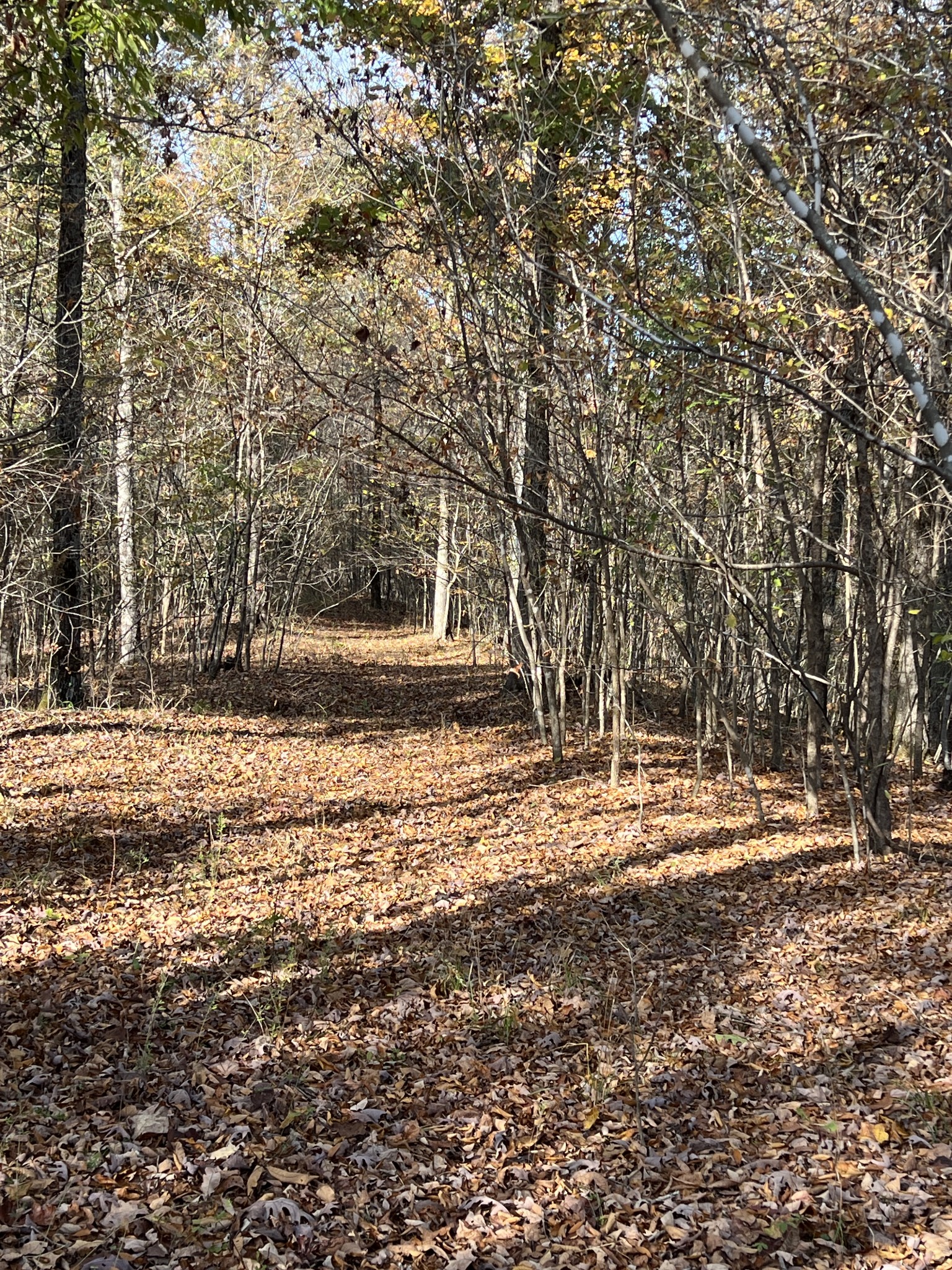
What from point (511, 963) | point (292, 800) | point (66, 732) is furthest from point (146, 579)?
point (511, 963)

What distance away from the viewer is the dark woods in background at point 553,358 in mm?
5414

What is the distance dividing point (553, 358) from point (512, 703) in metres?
6.79

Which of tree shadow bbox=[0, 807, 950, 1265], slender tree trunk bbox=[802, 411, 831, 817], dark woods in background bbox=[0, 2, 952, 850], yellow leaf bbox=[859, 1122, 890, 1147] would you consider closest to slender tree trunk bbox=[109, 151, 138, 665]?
dark woods in background bbox=[0, 2, 952, 850]

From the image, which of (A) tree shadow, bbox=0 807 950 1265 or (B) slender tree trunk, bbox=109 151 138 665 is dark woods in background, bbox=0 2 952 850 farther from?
(A) tree shadow, bbox=0 807 950 1265

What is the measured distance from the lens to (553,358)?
21.0 feet

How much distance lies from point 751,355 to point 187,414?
30.9ft

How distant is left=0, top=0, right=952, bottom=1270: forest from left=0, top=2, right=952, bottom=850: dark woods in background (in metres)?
0.10

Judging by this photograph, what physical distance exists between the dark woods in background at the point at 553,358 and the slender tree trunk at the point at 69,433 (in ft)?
0.19

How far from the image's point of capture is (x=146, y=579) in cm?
1316

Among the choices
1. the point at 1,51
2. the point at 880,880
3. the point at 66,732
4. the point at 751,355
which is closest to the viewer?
the point at 1,51

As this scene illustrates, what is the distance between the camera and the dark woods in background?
541cm

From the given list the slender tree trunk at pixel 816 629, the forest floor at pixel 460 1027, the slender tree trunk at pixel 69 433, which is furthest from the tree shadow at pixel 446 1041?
the slender tree trunk at pixel 69 433

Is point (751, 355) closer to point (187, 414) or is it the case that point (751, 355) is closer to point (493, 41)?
point (493, 41)

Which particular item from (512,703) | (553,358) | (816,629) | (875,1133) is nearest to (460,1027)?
(875,1133)
